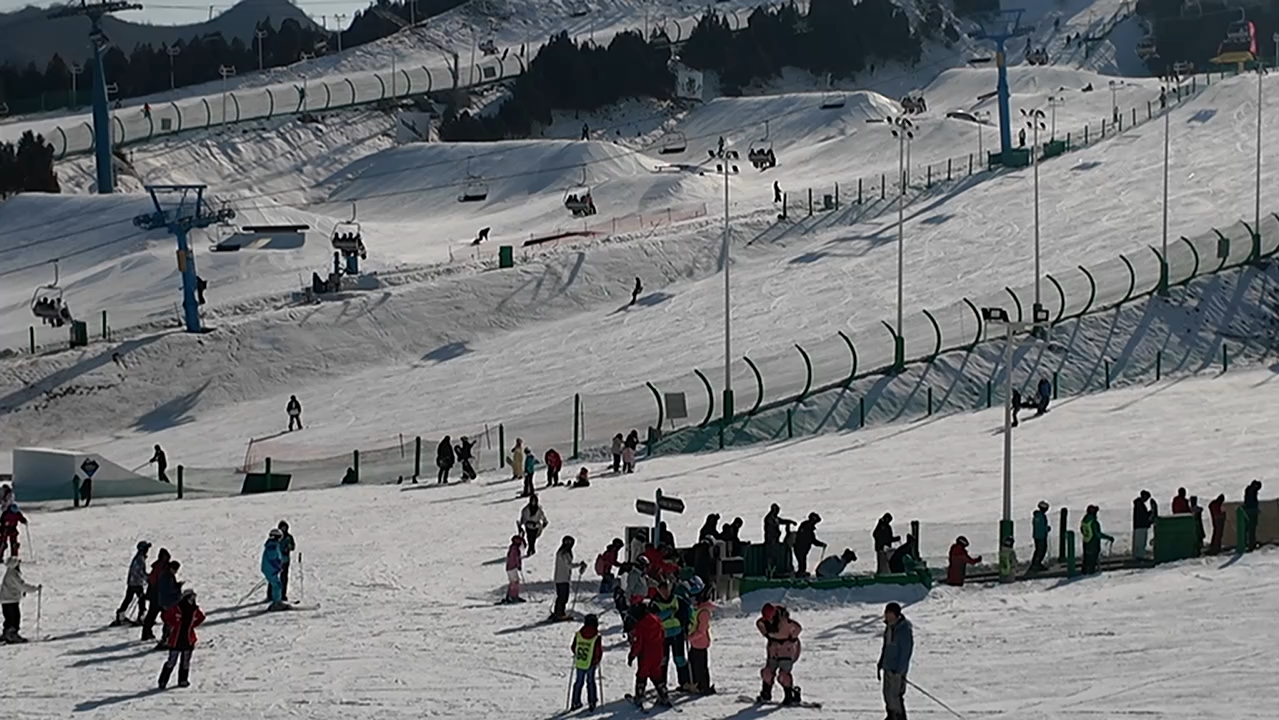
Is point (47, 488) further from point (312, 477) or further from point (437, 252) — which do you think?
point (437, 252)

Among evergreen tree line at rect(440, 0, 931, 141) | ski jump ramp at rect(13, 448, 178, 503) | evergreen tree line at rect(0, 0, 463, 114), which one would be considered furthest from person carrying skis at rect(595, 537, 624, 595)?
evergreen tree line at rect(0, 0, 463, 114)

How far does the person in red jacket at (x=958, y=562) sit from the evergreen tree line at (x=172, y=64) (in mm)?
80030

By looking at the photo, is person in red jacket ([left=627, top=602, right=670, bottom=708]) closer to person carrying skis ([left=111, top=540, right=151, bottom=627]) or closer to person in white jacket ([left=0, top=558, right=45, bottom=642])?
person carrying skis ([left=111, top=540, right=151, bottom=627])

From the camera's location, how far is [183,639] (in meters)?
17.6

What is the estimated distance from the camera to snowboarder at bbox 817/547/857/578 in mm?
21828

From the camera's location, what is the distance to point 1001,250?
180 ft

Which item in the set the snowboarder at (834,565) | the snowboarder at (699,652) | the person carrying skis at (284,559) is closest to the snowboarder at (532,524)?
the person carrying skis at (284,559)

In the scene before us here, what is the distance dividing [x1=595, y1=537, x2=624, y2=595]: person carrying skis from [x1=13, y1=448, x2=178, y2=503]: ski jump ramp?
13148mm

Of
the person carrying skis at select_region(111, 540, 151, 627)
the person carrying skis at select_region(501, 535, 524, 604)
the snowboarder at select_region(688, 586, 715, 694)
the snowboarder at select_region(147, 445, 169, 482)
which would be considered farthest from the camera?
the snowboarder at select_region(147, 445, 169, 482)

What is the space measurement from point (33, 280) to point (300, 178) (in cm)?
2407

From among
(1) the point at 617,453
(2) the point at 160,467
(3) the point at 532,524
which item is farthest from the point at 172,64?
(3) the point at 532,524

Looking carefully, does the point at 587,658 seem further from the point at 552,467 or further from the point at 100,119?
the point at 100,119

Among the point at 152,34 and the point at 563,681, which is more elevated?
the point at 152,34

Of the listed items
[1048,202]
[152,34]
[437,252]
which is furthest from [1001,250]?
[152,34]
